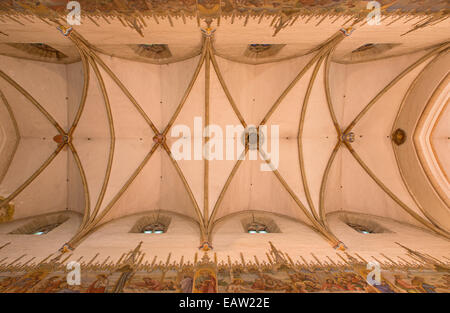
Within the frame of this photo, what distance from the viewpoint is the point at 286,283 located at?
230 inches

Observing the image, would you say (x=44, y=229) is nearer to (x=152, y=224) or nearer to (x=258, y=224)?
(x=152, y=224)

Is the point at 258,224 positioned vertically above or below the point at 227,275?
below

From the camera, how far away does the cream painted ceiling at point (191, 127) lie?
9.60 metres

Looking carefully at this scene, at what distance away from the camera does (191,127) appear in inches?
427

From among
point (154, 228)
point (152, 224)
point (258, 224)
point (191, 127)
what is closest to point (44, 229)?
point (152, 224)

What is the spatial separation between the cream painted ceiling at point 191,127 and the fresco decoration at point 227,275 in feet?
8.65

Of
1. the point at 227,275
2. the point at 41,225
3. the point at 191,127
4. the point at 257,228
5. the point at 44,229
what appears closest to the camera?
the point at 227,275

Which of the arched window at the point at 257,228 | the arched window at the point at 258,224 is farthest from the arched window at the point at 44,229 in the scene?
the arched window at the point at 257,228

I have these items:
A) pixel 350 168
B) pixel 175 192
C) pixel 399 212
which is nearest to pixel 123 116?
pixel 175 192

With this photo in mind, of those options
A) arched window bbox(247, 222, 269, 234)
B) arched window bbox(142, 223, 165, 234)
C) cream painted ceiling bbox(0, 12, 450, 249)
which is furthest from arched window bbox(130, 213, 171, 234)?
arched window bbox(247, 222, 269, 234)

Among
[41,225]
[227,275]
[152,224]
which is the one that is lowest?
[152,224]

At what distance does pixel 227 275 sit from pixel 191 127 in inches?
280

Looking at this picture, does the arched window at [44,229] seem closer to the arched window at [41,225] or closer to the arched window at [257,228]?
the arched window at [41,225]
